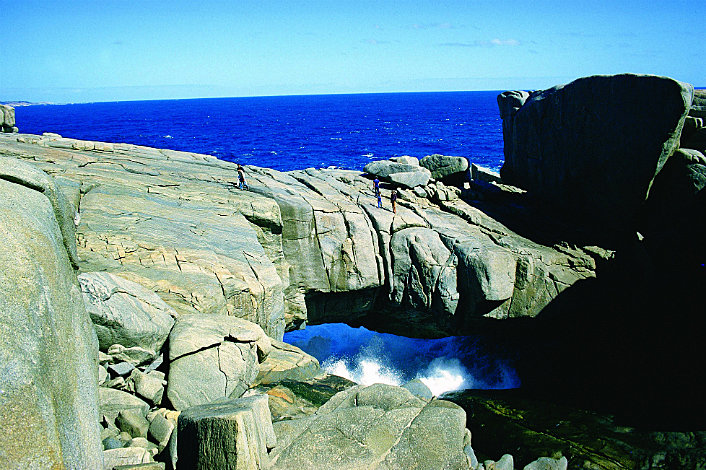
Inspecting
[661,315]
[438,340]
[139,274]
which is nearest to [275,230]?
[139,274]

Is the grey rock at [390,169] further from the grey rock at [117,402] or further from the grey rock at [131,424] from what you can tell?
the grey rock at [131,424]

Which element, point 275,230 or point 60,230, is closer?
point 60,230

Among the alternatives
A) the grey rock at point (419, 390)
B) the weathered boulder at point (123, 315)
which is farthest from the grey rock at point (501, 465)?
the weathered boulder at point (123, 315)

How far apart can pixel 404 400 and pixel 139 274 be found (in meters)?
9.07

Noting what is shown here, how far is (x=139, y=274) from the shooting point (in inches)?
569

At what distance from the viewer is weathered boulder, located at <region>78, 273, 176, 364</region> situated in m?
11.2

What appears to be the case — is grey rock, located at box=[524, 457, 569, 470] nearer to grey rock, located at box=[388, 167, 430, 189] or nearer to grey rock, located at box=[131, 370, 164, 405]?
grey rock, located at box=[131, 370, 164, 405]

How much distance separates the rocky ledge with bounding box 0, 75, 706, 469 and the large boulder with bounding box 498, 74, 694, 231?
0.14 m

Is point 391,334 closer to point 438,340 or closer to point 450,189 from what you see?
point 438,340

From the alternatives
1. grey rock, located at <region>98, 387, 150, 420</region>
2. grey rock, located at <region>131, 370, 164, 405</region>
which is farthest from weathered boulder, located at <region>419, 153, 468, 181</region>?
grey rock, located at <region>98, 387, 150, 420</region>

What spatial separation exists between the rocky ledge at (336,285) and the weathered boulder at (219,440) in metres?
0.04

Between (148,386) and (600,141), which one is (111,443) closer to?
(148,386)

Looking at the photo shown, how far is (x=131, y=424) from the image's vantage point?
938 centimetres

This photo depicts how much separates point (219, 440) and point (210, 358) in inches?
182
